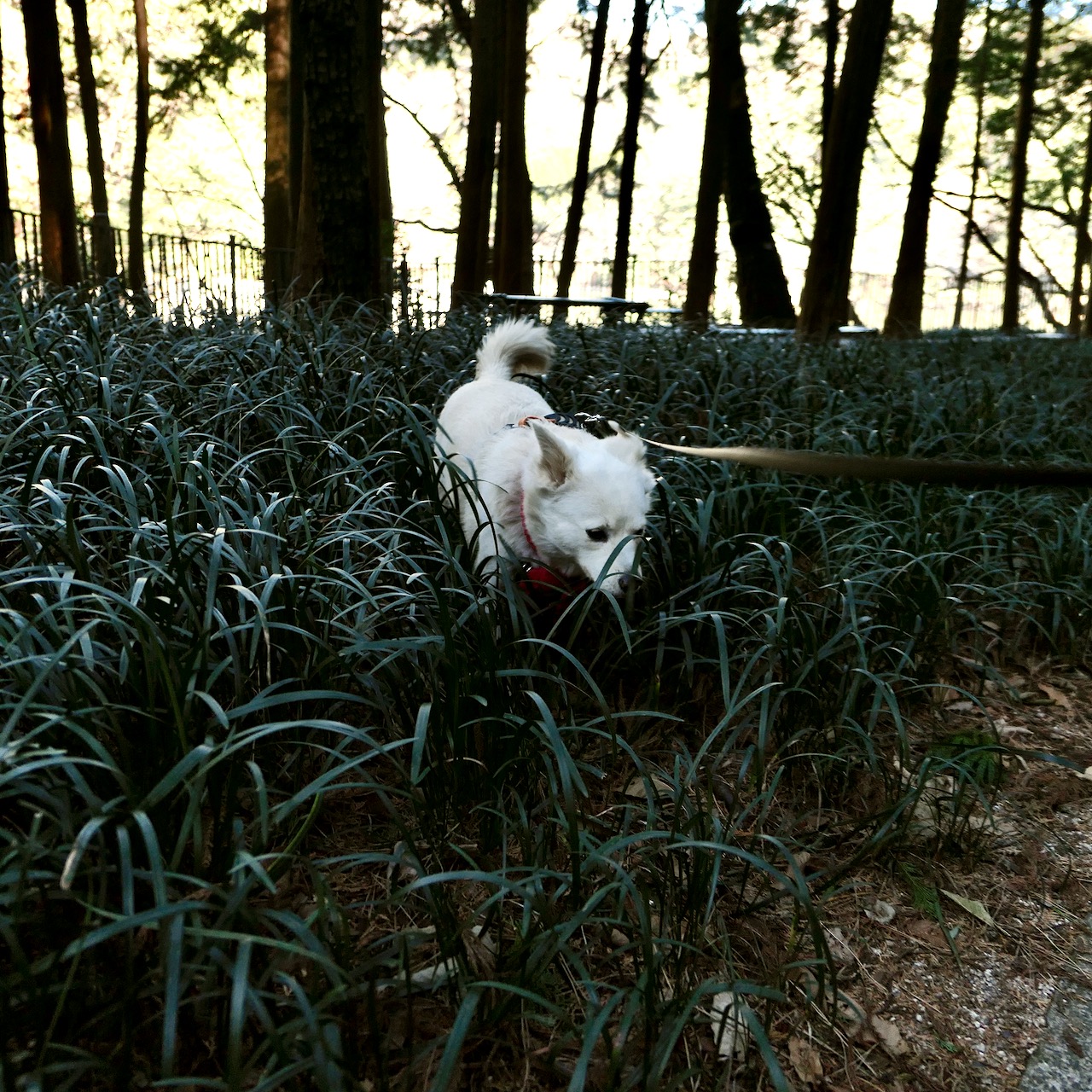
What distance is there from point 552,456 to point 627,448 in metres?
0.30

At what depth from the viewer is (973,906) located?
2.24 meters

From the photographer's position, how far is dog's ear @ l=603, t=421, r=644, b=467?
322 cm

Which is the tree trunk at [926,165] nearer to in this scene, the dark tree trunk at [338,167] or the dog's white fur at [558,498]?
the dark tree trunk at [338,167]

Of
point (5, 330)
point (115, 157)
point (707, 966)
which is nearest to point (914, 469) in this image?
point (707, 966)

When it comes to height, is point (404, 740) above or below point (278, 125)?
below

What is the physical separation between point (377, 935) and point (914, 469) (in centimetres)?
134

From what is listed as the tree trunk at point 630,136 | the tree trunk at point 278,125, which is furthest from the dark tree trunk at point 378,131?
the tree trunk at point 630,136

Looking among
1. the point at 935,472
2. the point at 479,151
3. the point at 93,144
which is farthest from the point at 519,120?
the point at 935,472

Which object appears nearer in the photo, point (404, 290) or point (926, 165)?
point (404, 290)

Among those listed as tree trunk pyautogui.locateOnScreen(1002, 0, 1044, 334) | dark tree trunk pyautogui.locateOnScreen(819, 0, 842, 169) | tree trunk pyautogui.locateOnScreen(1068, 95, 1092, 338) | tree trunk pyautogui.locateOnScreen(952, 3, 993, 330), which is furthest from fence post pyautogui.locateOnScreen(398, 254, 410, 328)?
tree trunk pyautogui.locateOnScreen(1068, 95, 1092, 338)

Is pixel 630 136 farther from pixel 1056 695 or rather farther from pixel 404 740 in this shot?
pixel 404 740

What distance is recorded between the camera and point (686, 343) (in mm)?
6527

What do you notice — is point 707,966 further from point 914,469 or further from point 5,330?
point 5,330

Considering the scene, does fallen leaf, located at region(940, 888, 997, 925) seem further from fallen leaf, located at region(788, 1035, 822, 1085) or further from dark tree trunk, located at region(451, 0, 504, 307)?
dark tree trunk, located at region(451, 0, 504, 307)
